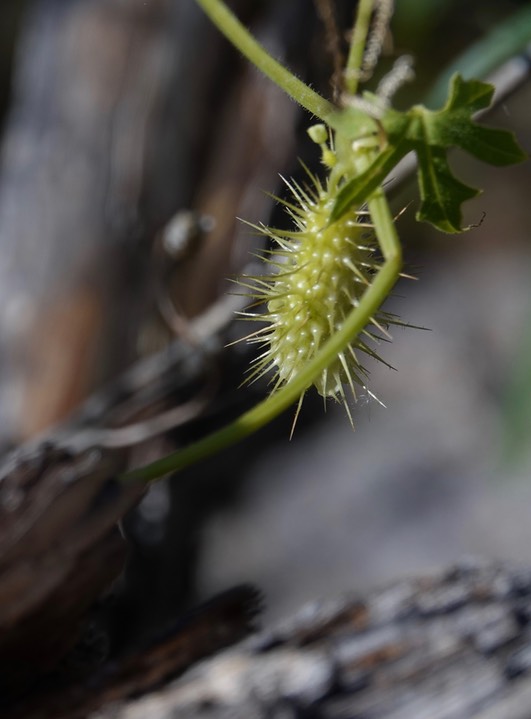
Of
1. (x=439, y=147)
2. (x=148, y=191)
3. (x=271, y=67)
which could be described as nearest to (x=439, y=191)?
(x=439, y=147)

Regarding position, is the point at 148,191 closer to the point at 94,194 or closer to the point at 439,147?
the point at 94,194

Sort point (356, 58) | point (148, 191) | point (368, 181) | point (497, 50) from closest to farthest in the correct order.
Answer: point (368, 181) < point (356, 58) < point (497, 50) < point (148, 191)

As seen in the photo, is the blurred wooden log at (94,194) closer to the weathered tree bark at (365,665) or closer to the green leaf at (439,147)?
the weathered tree bark at (365,665)

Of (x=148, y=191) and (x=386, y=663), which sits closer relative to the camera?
(x=386, y=663)

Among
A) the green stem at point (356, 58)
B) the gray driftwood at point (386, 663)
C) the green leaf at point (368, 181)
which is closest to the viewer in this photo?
the green leaf at point (368, 181)

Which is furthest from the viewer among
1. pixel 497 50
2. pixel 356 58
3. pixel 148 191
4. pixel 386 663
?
pixel 148 191

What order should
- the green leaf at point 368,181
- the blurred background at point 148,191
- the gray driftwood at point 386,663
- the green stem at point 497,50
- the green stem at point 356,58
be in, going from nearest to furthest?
the green leaf at point 368,181 → the green stem at point 356,58 → the gray driftwood at point 386,663 → the green stem at point 497,50 → the blurred background at point 148,191

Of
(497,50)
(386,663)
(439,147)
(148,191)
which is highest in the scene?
(148,191)

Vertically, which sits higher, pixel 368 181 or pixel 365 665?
pixel 368 181

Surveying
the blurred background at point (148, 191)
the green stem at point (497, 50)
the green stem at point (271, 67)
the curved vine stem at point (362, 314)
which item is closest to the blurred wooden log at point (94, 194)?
the blurred background at point (148, 191)
